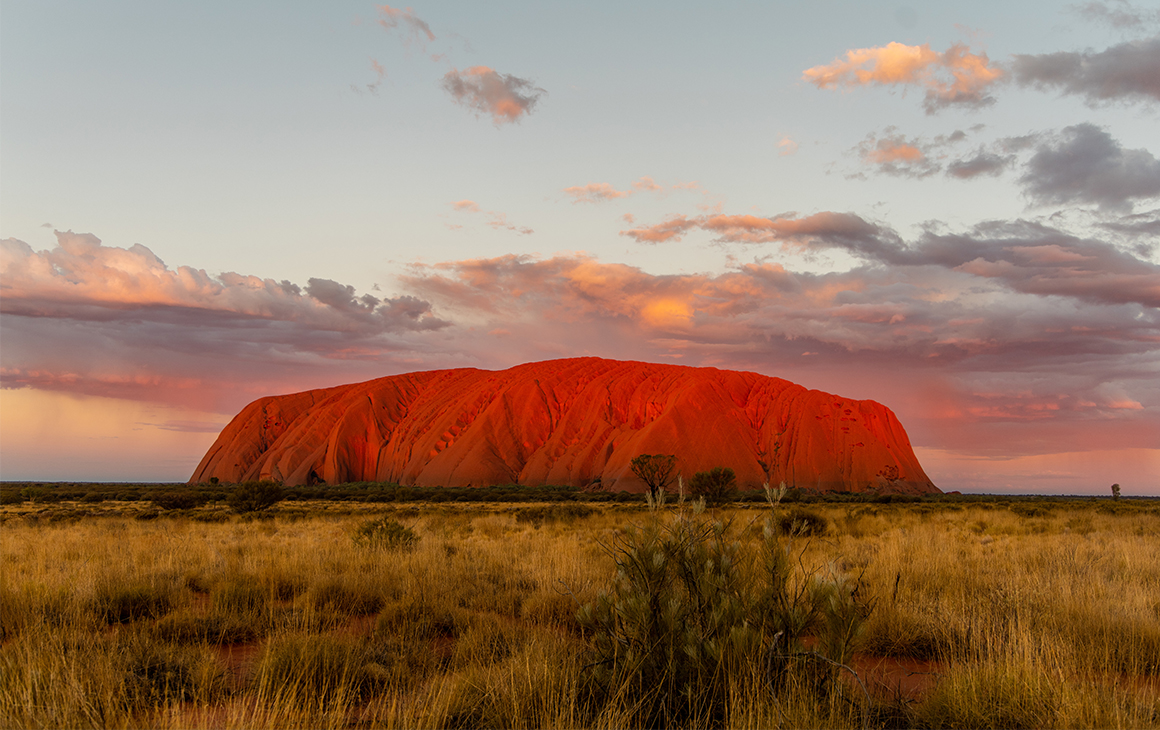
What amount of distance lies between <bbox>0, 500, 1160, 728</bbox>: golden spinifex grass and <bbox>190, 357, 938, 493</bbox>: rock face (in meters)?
57.1

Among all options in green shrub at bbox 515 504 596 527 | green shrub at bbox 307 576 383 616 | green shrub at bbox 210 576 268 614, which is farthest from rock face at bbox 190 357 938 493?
green shrub at bbox 210 576 268 614

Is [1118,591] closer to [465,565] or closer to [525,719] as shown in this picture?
[525,719]

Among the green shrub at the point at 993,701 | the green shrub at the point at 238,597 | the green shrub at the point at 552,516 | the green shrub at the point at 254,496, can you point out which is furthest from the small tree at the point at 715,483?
the green shrub at the point at 993,701

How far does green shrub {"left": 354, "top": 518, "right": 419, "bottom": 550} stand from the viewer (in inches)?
484

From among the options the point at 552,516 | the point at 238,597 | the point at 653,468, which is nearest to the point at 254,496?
the point at 552,516

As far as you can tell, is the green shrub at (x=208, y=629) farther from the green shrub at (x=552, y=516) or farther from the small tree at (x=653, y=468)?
the small tree at (x=653, y=468)

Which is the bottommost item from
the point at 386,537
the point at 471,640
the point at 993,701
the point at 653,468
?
the point at 653,468

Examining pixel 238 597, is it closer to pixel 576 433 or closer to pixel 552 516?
pixel 552 516

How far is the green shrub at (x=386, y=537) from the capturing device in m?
12.3

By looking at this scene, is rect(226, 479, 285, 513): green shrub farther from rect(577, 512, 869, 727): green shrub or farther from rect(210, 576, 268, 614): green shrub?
rect(577, 512, 869, 727): green shrub

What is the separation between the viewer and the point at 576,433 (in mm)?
80000

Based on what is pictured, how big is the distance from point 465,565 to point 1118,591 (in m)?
8.92

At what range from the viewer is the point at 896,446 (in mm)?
81562

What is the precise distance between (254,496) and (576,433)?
5058 centimetres
